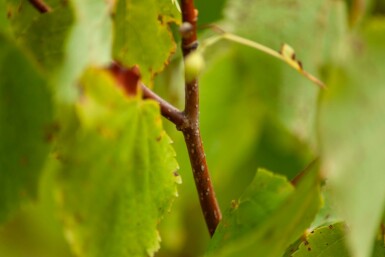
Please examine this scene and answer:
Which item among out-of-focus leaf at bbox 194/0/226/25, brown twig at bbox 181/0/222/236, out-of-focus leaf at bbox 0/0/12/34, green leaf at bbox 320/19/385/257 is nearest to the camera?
green leaf at bbox 320/19/385/257

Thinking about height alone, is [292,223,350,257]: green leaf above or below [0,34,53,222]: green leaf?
below

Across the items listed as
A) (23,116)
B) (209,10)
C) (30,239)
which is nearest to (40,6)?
(23,116)

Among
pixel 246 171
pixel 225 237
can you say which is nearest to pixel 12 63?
pixel 225 237

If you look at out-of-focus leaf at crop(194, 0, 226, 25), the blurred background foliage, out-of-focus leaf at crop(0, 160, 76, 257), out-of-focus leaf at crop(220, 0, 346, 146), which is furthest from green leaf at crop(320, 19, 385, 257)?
out-of-focus leaf at crop(0, 160, 76, 257)

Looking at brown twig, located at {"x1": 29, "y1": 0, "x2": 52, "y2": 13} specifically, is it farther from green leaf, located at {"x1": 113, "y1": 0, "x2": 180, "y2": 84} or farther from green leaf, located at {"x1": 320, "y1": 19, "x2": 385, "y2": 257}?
green leaf, located at {"x1": 320, "y1": 19, "x2": 385, "y2": 257}

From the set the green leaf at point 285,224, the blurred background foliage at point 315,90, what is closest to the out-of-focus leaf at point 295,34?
the blurred background foliage at point 315,90
